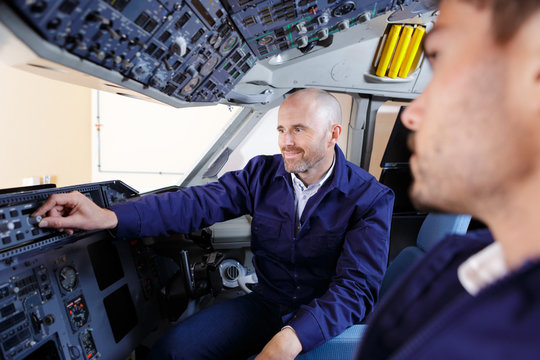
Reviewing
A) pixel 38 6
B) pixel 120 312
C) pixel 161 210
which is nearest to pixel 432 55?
pixel 38 6

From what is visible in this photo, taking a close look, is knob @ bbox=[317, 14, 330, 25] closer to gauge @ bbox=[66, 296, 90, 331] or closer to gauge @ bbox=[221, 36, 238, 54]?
gauge @ bbox=[221, 36, 238, 54]

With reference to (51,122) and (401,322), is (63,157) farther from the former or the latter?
(401,322)

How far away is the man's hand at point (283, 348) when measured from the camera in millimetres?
1097

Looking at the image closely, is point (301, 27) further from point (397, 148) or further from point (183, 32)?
point (397, 148)

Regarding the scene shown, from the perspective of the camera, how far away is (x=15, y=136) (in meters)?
2.93

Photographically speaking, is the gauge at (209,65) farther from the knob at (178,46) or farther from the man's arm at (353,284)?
the man's arm at (353,284)

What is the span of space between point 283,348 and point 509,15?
1.11 m

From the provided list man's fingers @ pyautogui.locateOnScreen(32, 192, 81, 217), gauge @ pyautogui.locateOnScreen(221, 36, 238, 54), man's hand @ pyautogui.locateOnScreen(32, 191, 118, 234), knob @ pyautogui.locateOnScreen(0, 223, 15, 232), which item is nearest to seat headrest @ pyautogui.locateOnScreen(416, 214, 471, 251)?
gauge @ pyautogui.locateOnScreen(221, 36, 238, 54)

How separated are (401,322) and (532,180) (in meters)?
0.35

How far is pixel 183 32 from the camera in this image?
45.4 inches

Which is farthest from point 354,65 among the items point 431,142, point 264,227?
point 431,142

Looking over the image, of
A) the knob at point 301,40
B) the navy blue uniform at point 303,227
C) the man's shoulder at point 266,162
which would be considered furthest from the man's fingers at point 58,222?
the knob at point 301,40

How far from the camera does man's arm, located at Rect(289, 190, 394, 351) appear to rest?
3.84 feet

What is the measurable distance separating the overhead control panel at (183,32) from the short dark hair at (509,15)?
88 cm
